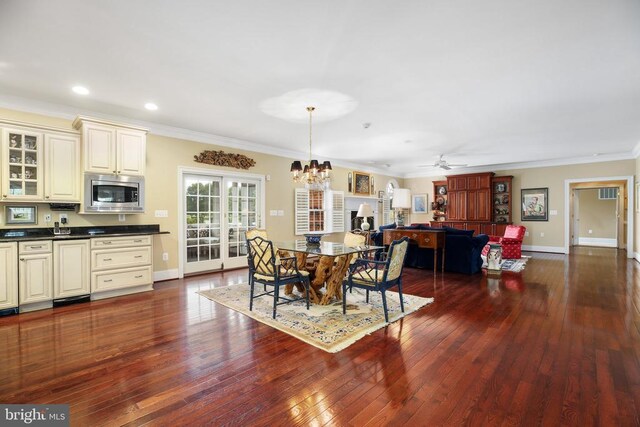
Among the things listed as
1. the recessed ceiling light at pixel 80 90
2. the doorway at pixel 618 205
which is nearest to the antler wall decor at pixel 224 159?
the recessed ceiling light at pixel 80 90

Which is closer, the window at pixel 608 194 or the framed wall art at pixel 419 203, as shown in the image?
the window at pixel 608 194

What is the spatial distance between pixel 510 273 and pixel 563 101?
10.4 feet

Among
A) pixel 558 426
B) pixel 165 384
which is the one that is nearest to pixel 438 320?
pixel 558 426

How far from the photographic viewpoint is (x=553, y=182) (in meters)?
8.41

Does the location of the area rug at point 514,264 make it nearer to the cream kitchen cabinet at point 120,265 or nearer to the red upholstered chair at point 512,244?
the red upholstered chair at point 512,244

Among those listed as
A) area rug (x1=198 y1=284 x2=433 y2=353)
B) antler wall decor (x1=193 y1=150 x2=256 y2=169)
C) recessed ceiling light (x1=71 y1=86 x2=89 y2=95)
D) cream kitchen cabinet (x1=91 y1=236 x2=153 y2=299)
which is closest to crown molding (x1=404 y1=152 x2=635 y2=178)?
antler wall decor (x1=193 y1=150 x2=256 y2=169)

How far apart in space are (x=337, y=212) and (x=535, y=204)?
5.91 m

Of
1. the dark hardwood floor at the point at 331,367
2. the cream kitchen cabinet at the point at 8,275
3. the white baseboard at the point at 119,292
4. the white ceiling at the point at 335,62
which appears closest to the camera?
the dark hardwood floor at the point at 331,367

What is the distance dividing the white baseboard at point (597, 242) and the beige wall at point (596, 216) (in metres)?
0.08

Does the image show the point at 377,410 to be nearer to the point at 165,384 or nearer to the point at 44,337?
the point at 165,384

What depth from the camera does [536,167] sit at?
8680 mm

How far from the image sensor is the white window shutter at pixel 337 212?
7827 millimetres

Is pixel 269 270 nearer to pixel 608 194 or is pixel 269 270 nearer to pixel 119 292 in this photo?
pixel 119 292

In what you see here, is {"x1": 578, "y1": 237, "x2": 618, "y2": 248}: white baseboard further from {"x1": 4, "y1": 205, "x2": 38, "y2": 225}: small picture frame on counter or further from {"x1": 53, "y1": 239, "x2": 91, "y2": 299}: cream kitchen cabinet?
{"x1": 4, "y1": 205, "x2": 38, "y2": 225}: small picture frame on counter
